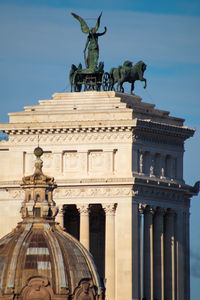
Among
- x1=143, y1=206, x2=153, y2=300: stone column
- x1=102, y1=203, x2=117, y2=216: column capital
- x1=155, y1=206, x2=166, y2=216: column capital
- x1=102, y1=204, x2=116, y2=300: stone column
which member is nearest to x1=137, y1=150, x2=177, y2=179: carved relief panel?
x1=155, y1=206, x2=166, y2=216: column capital

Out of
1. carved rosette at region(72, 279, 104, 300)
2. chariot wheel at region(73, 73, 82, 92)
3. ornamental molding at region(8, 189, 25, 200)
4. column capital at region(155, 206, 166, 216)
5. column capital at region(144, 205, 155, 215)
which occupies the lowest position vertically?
carved rosette at region(72, 279, 104, 300)

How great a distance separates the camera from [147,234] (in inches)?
7579

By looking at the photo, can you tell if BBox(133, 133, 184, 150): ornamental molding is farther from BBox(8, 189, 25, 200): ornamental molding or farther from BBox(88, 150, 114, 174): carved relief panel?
BBox(8, 189, 25, 200): ornamental molding

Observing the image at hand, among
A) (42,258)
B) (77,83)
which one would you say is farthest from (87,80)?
(42,258)

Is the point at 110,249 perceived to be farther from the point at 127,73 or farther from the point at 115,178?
the point at 127,73

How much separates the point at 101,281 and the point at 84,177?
124 feet

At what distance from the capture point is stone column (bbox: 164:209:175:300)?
195 metres

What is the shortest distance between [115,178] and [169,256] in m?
8.53

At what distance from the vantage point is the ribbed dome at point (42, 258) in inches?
5906

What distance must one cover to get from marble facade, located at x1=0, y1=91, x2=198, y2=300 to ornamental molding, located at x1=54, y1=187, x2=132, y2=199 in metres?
0.06

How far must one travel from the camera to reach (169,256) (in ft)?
641

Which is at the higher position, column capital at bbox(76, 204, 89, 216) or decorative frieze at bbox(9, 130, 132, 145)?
decorative frieze at bbox(9, 130, 132, 145)

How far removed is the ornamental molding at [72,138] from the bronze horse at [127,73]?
482 centimetres

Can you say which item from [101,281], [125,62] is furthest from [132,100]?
[101,281]
